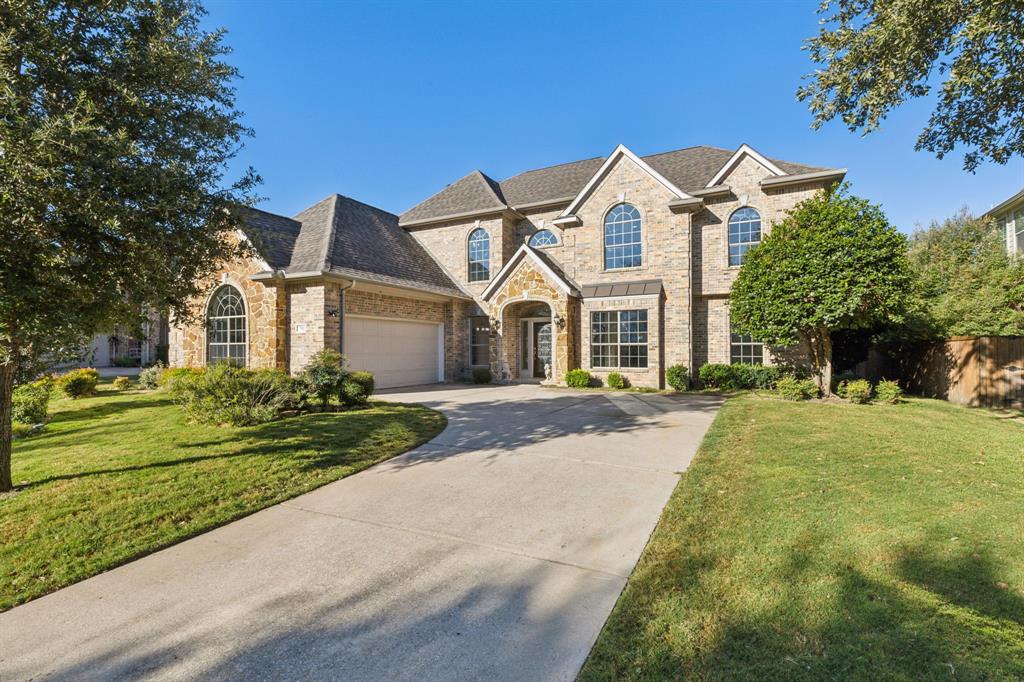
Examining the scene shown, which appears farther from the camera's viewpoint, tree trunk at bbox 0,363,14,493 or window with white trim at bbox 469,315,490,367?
window with white trim at bbox 469,315,490,367

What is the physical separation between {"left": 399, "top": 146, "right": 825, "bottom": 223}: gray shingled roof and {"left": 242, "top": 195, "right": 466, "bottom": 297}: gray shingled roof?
2.43 metres

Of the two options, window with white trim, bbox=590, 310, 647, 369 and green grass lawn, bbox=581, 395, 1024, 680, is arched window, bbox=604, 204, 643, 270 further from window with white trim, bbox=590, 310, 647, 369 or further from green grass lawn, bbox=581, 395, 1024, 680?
green grass lawn, bbox=581, 395, 1024, 680

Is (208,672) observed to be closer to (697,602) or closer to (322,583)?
(322,583)

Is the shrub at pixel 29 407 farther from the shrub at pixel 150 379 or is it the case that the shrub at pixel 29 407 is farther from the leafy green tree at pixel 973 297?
the leafy green tree at pixel 973 297

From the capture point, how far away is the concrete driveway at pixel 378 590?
257 centimetres

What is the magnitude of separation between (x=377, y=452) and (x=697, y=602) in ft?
16.8

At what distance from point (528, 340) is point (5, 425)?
1527 centimetres

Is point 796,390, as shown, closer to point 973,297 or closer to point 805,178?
point 973,297

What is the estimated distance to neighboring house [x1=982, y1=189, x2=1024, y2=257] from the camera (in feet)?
77.2

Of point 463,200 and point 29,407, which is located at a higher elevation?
point 463,200

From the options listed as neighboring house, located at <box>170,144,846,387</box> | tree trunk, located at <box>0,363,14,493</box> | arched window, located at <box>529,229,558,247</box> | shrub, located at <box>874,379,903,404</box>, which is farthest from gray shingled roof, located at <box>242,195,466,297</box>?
shrub, located at <box>874,379,903,404</box>

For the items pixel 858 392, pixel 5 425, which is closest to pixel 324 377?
pixel 5 425

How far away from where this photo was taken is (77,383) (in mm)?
13578

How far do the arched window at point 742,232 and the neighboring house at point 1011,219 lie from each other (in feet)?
59.2
